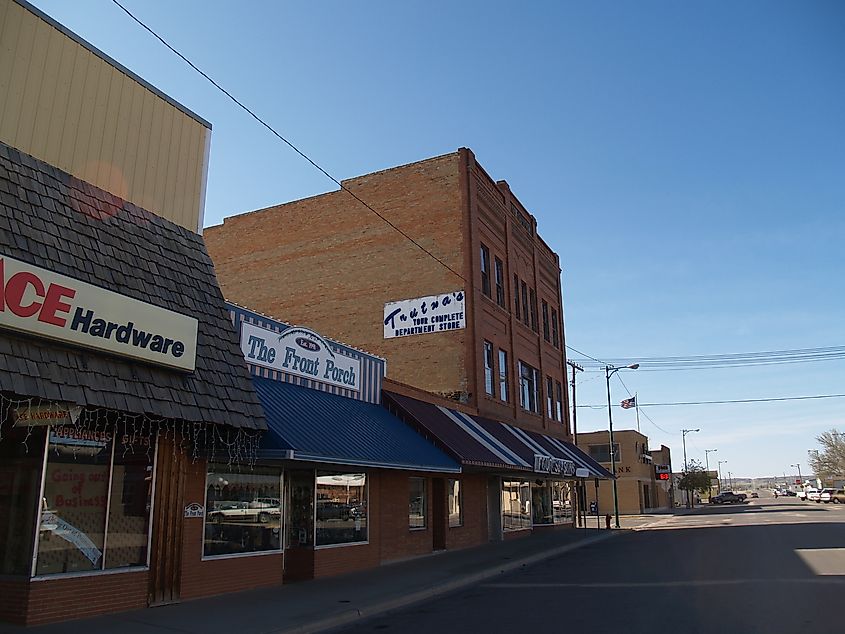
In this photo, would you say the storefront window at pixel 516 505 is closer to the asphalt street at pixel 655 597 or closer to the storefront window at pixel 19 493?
the asphalt street at pixel 655 597

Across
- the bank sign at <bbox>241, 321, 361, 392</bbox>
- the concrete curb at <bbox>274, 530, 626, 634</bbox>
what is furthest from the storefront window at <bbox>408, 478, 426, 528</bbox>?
the bank sign at <bbox>241, 321, 361, 392</bbox>

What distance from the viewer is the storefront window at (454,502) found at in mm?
22078

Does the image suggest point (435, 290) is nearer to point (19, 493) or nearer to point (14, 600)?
point (19, 493)

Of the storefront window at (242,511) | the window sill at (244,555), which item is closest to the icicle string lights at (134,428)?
the storefront window at (242,511)

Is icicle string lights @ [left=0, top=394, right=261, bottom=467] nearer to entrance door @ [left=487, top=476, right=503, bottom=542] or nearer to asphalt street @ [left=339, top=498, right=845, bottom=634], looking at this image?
asphalt street @ [left=339, top=498, right=845, bottom=634]

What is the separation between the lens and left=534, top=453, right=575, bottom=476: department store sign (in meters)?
24.3

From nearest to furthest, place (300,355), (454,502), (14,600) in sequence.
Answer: (14,600), (300,355), (454,502)

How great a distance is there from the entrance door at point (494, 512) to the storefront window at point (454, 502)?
2.81 m

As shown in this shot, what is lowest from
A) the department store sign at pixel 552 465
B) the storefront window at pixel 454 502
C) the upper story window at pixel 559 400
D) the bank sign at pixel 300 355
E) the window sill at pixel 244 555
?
the window sill at pixel 244 555

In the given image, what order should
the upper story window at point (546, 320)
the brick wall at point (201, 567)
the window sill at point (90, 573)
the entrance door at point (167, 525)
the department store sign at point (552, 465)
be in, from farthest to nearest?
the upper story window at point (546, 320), the department store sign at point (552, 465), the brick wall at point (201, 567), the entrance door at point (167, 525), the window sill at point (90, 573)

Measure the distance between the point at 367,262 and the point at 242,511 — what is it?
48.9 feet

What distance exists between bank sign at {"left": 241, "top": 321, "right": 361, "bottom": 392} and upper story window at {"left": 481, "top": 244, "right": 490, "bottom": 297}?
10179mm

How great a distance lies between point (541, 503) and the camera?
1252 inches

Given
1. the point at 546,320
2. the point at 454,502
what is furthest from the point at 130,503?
the point at 546,320
